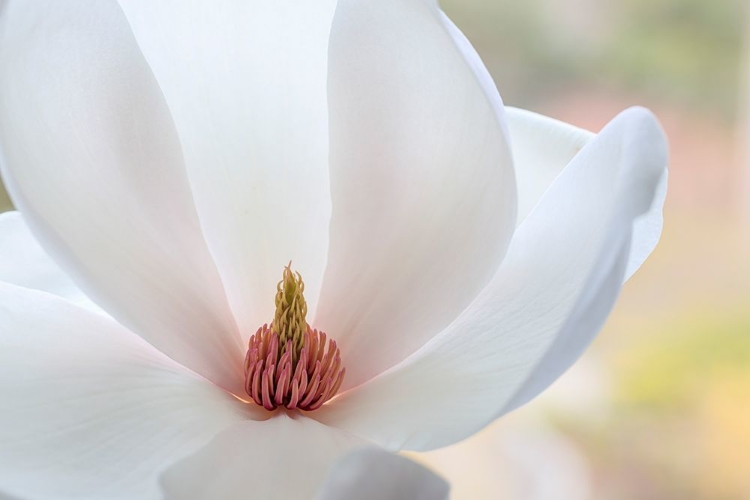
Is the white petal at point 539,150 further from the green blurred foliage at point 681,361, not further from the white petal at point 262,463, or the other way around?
the green blurred foliage at point 681,361

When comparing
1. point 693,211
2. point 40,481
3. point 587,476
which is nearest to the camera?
point 40,481

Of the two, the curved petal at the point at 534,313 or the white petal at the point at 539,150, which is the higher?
the white petal at the point at 539,150

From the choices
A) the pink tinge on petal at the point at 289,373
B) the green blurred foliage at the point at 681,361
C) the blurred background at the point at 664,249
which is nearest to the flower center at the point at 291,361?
the pink tinge on petal at the point at 289,373

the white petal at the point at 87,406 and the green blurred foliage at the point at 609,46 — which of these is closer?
the white petal at the point at 87,406

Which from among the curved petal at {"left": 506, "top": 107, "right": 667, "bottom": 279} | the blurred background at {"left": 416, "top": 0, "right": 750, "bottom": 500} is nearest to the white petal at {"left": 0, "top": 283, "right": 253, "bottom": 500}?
the curved petal at {"left": 506, "top": 107, "right": 667, "bottom": 279}

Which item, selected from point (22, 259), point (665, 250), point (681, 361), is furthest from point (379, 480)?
point (665, 250)

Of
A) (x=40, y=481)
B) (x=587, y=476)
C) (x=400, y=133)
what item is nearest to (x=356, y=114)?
(x=400, y=133)

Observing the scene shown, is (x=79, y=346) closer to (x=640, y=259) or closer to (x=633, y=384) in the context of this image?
(x=640, y=259)
